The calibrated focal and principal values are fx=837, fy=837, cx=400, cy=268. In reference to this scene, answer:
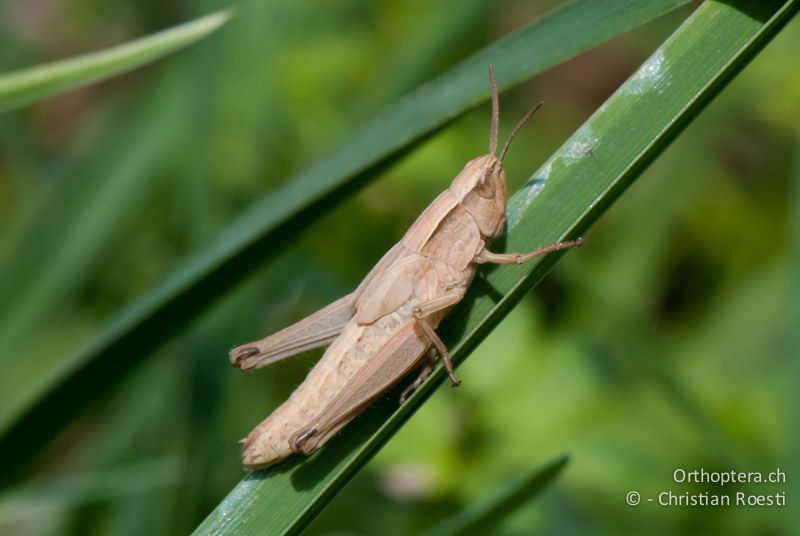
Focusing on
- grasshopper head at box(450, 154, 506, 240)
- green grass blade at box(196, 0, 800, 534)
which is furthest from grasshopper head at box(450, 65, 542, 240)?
green grass blade at box(196, 0, 800, 534)

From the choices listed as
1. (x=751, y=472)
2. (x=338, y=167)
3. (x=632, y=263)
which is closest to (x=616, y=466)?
(x=751, y=472)

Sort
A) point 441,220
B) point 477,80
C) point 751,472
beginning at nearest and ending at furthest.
A: point 477,80, point 441,220, point 751,472

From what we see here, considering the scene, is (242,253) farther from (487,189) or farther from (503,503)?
(503,503)

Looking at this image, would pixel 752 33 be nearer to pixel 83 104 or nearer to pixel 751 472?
pixel 751 472

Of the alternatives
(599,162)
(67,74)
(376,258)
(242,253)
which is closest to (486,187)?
(599,162)

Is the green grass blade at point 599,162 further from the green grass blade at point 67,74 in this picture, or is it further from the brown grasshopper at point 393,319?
the green grass blade at point 67,74

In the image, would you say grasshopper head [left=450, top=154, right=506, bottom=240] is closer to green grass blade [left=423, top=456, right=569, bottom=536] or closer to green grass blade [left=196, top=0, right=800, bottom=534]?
green grass blade [left=196, top=0, right=800, bottom=534]
